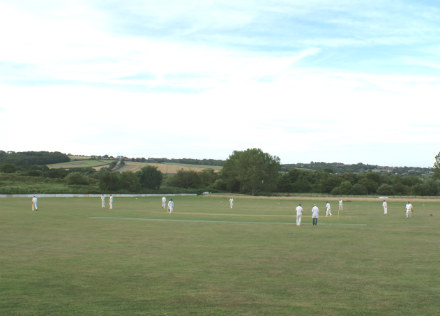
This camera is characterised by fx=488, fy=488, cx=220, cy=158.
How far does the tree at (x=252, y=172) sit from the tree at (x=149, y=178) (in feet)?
73.8

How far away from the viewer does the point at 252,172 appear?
12725 cm

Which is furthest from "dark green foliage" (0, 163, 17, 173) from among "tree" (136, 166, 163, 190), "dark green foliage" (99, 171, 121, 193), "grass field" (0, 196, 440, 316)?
"grass field" (0, 196, 440, 316)

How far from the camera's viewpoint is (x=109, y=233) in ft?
85.9

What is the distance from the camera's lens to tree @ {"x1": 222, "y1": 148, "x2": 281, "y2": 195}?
420 ft

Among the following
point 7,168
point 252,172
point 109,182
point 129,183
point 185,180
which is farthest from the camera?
point 7,168

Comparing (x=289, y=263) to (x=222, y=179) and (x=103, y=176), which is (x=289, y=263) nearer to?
(x=103, y=176)

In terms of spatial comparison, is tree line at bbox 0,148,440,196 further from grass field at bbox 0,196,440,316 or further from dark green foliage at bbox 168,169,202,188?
grass field at bbox 0,196,440,316

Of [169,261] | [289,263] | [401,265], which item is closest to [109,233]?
[169,261]

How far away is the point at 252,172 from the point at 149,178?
89.2ft

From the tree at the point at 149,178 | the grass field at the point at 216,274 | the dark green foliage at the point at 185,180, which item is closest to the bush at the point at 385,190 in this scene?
the dark green foliage at the point at 185,180

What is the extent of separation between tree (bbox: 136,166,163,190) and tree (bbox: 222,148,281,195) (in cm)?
2248

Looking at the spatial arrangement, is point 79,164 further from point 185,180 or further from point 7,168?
point 185,180

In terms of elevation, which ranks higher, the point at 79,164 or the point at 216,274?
the point at 79,164

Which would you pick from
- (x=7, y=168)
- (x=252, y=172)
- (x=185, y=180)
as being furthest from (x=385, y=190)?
(x=7, y=168)
